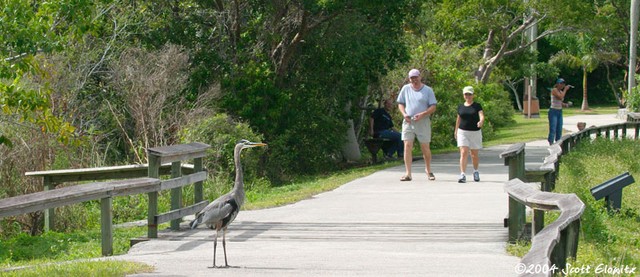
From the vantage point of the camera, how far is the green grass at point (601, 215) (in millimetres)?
10217

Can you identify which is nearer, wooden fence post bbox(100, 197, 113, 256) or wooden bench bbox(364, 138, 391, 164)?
wooden fence post bbox(100, 197, 113, 256)

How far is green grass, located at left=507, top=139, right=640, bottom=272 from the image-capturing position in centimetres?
1022

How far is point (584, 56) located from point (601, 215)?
5750cm

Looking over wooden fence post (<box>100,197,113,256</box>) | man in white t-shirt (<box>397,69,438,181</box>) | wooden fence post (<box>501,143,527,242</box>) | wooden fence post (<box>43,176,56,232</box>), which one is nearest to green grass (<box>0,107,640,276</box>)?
wooden fence post (<box>100,197,113,256</box>)

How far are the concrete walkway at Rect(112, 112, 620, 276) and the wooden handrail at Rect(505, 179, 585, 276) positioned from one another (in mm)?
731

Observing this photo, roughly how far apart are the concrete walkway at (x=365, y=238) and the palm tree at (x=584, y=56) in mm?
50665

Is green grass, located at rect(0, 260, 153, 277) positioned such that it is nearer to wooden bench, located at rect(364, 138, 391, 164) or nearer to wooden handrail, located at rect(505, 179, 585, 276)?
wooden handrail, located at rect(505, 179, 585, 276)

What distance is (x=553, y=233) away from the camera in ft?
22.4

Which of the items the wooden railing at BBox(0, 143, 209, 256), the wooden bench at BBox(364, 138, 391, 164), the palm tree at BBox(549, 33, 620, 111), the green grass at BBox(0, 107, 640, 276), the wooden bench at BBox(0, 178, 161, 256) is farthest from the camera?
the palm tree at BBox(549, 33, 620, 111)

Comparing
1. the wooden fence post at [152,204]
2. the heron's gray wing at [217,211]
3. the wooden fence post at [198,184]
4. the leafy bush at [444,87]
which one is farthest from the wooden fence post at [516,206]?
the leafy bush at [444,87]

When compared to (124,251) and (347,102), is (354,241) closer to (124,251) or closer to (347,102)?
(124,251)

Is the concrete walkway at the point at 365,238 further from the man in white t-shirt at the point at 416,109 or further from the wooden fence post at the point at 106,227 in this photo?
the man in white t-shirt at the point at 416,109

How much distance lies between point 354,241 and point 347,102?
15.9 meters

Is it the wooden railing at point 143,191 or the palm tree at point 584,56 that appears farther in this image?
the palm tree at point 584,56
